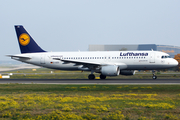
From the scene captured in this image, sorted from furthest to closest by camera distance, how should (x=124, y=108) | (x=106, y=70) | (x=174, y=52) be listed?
(x=174, y=52)
(x=106, y=70)
(x=124, y=108)

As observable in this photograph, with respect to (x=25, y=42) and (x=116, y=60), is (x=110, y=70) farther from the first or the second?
(x=25, y=42)

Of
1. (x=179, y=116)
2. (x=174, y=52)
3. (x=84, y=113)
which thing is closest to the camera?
(x=179, y=116)

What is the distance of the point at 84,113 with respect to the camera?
11.1 m

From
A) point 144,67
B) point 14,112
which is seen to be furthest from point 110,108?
point 144,67

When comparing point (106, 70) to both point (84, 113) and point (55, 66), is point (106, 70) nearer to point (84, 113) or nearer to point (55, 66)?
point (55, 66)

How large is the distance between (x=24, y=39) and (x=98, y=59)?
45.5 feet

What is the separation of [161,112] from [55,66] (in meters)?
29.6

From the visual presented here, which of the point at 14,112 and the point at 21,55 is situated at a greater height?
the point at 21,55

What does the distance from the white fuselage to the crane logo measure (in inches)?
117

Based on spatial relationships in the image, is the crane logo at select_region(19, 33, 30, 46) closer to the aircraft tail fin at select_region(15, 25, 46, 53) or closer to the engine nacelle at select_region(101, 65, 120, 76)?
the aircraft tail fin at select_region(15, 25, 46, 53)

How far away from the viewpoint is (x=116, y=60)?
3600 cm

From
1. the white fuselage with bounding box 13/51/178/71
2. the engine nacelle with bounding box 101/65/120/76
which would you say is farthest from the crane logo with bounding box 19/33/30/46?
the engine nacelle with bounding box 101/65/120/76

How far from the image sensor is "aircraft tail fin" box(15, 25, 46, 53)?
40969 mm

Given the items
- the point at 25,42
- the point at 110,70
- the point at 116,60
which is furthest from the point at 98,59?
the point at 25,42
